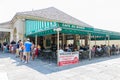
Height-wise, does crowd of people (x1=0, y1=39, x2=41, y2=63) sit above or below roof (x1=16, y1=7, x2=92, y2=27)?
below

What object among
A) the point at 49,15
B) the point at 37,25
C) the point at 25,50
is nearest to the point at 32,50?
the point at 25,50

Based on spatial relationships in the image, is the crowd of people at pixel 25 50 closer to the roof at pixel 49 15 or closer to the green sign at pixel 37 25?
the green sign at pixel 37 25

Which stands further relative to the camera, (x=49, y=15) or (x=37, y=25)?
(x=49, y=15)

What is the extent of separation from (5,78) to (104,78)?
4481 millimetres

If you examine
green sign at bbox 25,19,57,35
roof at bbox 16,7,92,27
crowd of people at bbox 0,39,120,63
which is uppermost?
roof at bbox 16,7,92,27

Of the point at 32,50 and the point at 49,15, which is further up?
the point at 49,15

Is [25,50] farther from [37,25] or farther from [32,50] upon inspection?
[37,25]

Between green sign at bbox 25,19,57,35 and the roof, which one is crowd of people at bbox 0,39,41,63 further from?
the roof

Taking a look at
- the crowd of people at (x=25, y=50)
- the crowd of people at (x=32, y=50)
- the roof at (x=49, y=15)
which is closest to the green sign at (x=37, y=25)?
the roof at (x=49, y=15)

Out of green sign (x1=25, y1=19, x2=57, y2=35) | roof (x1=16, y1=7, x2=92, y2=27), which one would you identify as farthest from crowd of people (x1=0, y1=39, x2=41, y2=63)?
roof (x1=16, y1=7, x2=92, y2=27)

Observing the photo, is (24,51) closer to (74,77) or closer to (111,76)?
(74,77)

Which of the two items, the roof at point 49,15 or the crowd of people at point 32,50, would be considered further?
the roof at point 49,15

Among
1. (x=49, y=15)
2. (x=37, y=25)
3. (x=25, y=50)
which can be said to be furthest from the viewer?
(x=49, y=15)

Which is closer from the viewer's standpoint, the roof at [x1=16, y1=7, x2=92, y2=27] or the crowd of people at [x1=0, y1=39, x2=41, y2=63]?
the crowd of people at [x1=0, y1=39, x2=41, y2=63]
